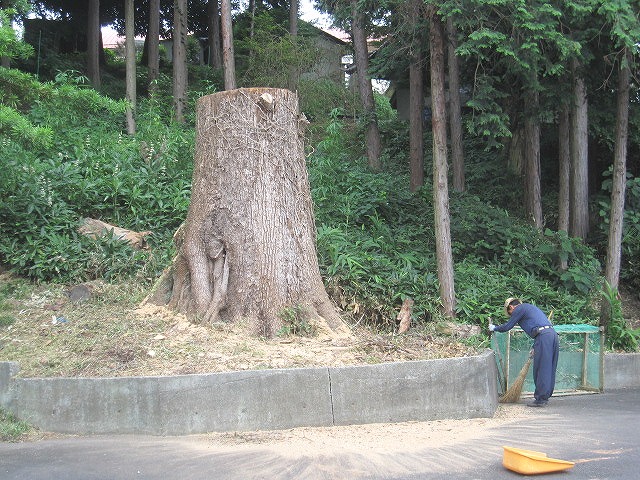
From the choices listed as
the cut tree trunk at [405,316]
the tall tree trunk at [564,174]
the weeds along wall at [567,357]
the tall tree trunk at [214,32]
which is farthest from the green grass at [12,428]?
the tall tree trunk at [214,32]

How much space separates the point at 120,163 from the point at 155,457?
296 inches

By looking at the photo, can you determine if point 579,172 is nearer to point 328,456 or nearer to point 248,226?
point 248,226

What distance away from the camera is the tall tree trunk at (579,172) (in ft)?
42.7

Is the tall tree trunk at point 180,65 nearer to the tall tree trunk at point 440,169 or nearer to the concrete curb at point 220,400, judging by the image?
the tall tree trunk at point 440,169

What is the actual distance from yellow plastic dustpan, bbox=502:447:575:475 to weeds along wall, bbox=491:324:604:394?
3429mm

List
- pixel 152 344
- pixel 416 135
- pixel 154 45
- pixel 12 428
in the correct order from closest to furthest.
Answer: pixel 12 428
pixel 152 344
pixel 416 135
pixel 154 45

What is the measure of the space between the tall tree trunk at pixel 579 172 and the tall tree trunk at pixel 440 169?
3756 millimetres

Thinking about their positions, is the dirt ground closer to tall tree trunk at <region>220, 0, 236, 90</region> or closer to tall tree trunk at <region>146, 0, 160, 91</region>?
tall tree trunk at <region>220, 0, 236, 90</region>

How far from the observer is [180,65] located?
18.9 m

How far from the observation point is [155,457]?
5906mm

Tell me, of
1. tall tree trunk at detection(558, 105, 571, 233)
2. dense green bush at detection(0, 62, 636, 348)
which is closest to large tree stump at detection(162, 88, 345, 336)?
dense green bush at detection(0, 62, 636, 348)

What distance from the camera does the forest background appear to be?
30.7 feet

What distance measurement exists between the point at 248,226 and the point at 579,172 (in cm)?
805

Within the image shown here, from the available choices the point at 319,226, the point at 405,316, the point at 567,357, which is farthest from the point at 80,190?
the point at 567,357
